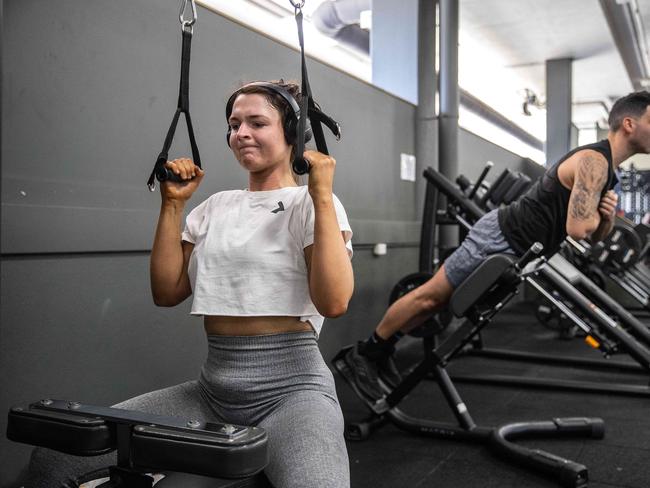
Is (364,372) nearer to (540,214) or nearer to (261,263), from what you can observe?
(540,214)

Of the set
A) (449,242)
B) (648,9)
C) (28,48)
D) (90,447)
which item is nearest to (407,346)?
(449,242)

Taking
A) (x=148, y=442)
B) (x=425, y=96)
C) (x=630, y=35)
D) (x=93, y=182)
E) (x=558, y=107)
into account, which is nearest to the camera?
(x=148, y=442)

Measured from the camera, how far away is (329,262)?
1.11 metres

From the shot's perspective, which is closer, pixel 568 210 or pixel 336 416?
pixel 336 416

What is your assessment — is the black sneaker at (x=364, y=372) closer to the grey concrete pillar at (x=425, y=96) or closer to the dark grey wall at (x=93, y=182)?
the dark grey wall at (x=93, y=182)

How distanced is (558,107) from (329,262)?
7.91 meters

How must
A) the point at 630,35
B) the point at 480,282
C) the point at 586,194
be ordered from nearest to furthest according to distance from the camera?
the point at 480,282, the point at 586,194, the point at 630,35

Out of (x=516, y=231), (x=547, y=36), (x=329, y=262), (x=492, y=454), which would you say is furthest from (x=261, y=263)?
(x=547, y=36)

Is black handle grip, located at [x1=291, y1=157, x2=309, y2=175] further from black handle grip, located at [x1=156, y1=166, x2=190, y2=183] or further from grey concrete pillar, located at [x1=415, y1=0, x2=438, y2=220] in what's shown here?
grey concrete pillar, located at [x1=415, y1=0, x2=438, y2=220]

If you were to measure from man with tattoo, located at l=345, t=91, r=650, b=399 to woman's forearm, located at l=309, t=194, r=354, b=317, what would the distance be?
1477 millimetres

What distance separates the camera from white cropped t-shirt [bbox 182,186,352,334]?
1190 mm

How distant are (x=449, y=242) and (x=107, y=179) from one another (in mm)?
3173

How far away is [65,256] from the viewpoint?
1845mm

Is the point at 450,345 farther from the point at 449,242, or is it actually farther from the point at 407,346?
the point at 449,242
